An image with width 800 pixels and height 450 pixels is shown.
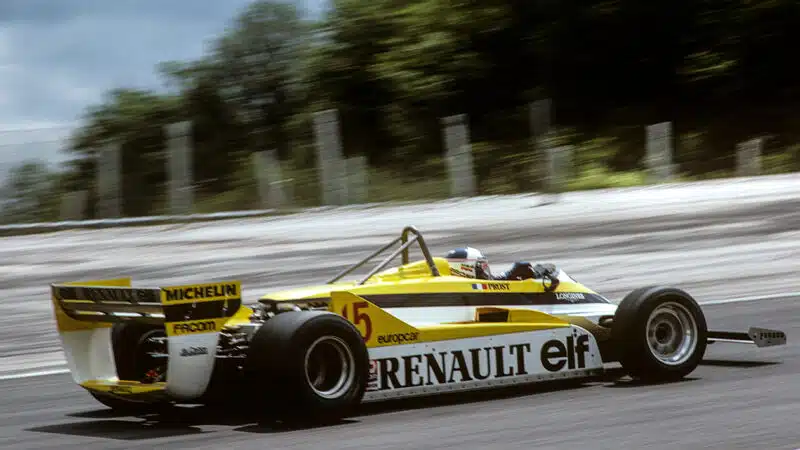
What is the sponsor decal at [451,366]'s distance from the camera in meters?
7.61

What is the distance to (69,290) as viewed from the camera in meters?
7.48

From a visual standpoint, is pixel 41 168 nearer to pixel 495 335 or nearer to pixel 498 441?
pixel 495 335

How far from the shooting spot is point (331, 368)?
7289 mm

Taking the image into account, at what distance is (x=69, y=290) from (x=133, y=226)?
10.4m

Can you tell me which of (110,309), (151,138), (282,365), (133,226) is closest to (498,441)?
Result: (282,365)

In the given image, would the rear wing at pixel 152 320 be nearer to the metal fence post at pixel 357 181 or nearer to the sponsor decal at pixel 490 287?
the sponsor decal at pixel 490 287

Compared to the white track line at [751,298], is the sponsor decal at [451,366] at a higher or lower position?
lower

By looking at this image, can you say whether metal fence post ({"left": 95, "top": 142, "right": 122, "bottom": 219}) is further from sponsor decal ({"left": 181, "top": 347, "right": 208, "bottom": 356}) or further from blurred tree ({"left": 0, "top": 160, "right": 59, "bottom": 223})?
sponsor decal ({"left": 181, "top": 347, "right": 208, "bottom": 356})

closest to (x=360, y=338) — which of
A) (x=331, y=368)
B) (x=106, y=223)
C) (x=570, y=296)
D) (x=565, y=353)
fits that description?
(x=331, y=368)

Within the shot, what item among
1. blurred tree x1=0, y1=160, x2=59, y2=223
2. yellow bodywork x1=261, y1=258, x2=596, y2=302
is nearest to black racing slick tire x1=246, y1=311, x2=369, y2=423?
yellow bodywork x1=261, y1=258, x2=596, y2=302

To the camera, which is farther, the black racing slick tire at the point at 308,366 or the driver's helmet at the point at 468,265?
the driver's helmet at the point at 468,265

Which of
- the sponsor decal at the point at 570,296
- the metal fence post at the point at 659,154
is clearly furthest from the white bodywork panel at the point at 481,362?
the metal fence post at the point at 659,154

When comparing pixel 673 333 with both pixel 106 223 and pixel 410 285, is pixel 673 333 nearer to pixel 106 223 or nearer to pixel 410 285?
pixel 410 285

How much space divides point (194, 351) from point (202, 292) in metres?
0.32
